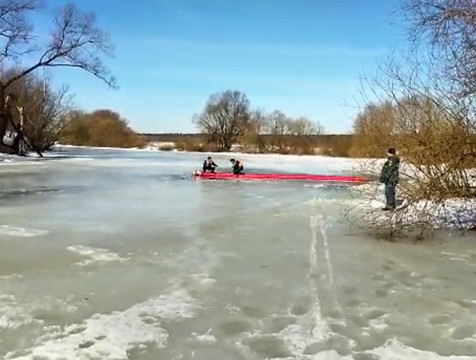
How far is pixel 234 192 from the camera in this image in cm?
1570

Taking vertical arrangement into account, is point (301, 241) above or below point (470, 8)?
below

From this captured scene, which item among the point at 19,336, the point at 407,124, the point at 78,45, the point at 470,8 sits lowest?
the point at 19,336

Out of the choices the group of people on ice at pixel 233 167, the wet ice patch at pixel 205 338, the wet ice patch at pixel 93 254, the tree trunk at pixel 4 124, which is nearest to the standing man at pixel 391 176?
the wet ice patch at pixel 93 254

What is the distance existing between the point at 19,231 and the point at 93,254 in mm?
2303

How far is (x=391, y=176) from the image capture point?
32.3 feet

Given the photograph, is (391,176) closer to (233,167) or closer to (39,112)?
(233,167)

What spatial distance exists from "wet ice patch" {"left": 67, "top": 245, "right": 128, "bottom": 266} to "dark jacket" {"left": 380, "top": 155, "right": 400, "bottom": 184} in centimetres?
511

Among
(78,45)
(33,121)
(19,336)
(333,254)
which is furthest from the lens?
(33,121)

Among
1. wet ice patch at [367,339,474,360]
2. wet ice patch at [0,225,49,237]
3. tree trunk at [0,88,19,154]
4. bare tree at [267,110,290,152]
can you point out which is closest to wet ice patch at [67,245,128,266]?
wet ice patch at [0,225,49,237]

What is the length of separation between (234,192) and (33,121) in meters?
33.7

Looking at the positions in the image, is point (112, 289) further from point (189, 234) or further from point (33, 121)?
point (33, 121)

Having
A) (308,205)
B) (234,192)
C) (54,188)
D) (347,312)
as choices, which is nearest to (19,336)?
(347,312)

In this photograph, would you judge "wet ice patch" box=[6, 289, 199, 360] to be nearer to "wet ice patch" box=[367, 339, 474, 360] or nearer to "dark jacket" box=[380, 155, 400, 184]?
"wet ice patch" box=[367, 339, 474, 360]

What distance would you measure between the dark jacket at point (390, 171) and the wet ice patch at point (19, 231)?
5.99m
